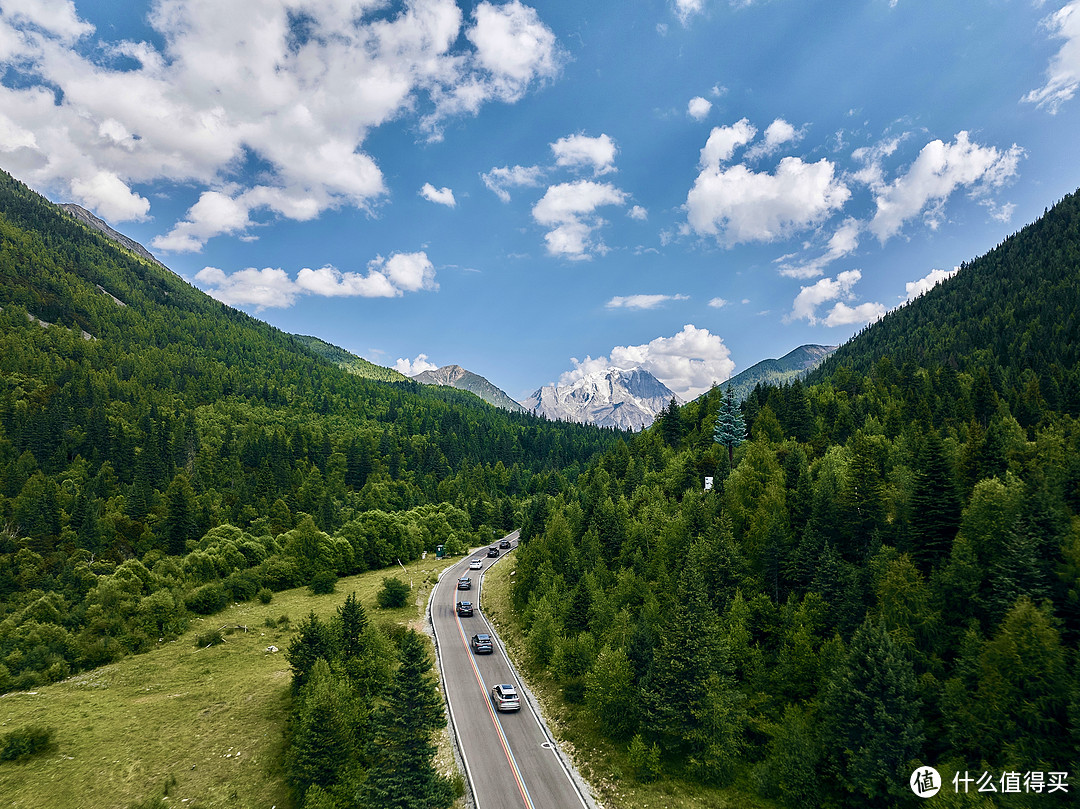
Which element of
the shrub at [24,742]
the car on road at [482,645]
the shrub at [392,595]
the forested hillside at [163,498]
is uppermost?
the forested hillside at [163,498]

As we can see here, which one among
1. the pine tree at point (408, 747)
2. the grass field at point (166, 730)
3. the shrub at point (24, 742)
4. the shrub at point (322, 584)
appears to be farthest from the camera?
the shrub at point (322, 584)

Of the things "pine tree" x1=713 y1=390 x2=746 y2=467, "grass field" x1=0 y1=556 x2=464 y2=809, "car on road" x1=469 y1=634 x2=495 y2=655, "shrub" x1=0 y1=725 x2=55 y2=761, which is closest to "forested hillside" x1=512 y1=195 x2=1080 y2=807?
"car on road" x1=469 y1=634 x2=495 y2=655

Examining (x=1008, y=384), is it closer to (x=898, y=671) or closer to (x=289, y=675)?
(x=898, y=671)

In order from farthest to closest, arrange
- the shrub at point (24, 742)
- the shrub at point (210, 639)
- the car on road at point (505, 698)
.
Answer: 1. the shrub at point (210, 639)
2. the car on road at point (505, 698)
3. the shrub at point (24, 742)

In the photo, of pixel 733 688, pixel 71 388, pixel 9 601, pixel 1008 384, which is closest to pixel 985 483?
pixel 733 688

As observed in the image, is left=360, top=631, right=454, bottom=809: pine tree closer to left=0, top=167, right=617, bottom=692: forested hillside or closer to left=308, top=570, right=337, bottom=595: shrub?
left=0, top=167, right=617, bottom=692: forested hillside

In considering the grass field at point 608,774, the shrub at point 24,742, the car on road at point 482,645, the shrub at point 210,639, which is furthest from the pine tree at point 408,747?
the shrub at point 210,639

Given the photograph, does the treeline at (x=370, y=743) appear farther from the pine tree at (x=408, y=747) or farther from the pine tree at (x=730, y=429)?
the pine tree at (x=730, y=429)

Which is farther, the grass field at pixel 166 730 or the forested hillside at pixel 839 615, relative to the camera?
the grass field at pixel 166 730
